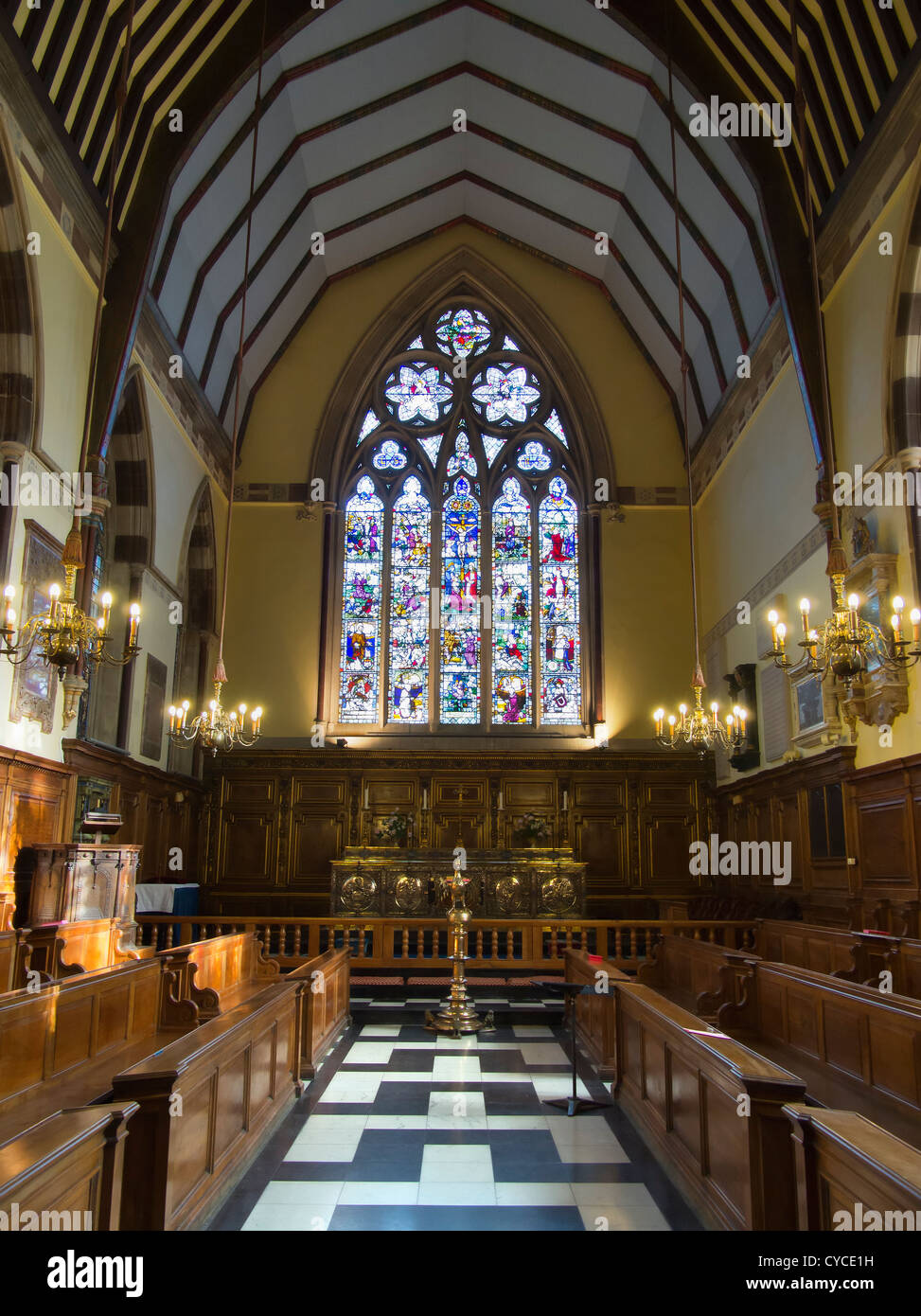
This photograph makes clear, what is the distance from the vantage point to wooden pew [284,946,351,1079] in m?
6.91

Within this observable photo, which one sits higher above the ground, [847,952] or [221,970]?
[847,952]

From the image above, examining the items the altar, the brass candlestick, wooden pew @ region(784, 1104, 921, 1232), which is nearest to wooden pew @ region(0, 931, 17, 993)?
the brass candlestick

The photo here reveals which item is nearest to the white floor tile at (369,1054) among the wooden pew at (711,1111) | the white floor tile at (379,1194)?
the wooden pew at (711,1111)

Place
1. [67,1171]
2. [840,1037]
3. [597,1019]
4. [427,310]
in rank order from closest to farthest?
[67,1171]
[840,1037]
[597,1019]
[427,310]

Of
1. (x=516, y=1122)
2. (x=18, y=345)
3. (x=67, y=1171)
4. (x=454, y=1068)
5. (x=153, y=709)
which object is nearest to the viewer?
(x=67, y=1171)

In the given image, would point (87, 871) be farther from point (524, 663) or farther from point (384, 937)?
point (524, 663)

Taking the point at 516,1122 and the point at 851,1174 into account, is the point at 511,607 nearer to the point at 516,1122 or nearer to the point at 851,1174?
the point at 516,1122

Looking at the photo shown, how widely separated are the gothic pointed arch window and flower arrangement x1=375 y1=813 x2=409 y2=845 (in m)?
1.62

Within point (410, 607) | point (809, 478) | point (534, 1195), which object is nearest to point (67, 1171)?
point (534, 1195)

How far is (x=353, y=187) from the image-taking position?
49.7 ft

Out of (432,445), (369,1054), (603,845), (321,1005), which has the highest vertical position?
(432,445)

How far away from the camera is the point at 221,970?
27.7 ft

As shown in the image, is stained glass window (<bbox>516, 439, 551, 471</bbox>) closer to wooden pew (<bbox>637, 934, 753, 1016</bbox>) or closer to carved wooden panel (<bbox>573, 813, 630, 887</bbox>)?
carved wooden panel (<bbox>573, 813, 630, 887</bbox>)

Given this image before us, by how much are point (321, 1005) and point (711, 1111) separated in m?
4.16
